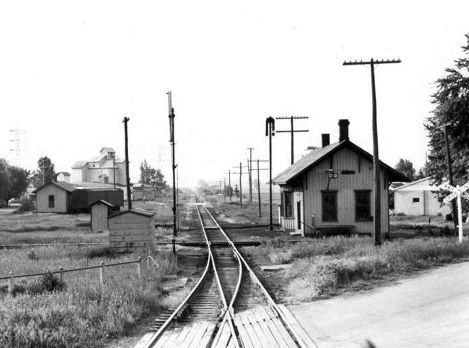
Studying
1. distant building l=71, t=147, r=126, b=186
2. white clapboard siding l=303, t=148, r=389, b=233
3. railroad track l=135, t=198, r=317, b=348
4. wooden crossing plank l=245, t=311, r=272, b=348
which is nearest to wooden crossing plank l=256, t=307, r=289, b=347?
railroad track l=135, t=198, r=317, b=348

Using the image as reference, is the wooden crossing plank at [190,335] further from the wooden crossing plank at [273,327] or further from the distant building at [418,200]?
the distant building at [418,200]

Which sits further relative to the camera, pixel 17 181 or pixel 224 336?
pixel 17 181

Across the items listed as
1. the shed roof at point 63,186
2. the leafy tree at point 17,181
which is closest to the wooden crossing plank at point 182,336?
the shed roof at point 63,186

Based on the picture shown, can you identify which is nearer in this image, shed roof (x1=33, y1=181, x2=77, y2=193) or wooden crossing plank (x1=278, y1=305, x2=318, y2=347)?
wooden crossing plank (x1=278, y1=305, x2=318, y2=347)

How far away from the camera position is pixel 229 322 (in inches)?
382

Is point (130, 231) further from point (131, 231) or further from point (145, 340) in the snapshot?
point (145, 340)

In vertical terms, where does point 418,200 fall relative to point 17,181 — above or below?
below

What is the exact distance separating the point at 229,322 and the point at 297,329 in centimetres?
131

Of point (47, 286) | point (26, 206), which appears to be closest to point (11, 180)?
point (26, 206)

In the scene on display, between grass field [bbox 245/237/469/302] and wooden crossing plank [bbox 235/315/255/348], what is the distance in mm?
2567

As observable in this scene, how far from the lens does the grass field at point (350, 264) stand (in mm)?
13203

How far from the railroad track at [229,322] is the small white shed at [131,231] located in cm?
705

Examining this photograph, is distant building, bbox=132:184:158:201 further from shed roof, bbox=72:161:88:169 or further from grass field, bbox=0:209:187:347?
grass field, bbox=0:209:187:347

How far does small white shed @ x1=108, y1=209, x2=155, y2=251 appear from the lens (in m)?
21.7
